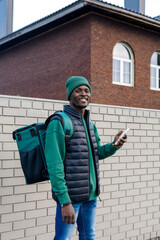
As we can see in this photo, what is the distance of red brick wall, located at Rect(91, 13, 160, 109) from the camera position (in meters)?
12.5

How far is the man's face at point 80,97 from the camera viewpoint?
269 cm

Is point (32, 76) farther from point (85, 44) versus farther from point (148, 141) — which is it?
point (148, 141)

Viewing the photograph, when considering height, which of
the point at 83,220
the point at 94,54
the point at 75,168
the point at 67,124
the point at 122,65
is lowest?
the point at 83,220

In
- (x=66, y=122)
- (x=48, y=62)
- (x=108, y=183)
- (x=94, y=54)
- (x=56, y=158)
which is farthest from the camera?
(x=48, y=62)

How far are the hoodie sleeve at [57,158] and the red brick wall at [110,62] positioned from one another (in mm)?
9828

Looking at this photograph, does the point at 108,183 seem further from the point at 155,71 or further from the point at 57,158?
the point at 155,71

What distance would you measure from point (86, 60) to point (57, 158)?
1047 cm

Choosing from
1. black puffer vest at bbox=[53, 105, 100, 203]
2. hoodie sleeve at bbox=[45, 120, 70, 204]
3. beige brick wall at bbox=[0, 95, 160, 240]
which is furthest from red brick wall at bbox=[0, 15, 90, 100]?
hoodie sleeve at bbox=[45, 120, 70, 204]

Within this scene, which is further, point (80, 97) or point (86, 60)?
point (86, 60)

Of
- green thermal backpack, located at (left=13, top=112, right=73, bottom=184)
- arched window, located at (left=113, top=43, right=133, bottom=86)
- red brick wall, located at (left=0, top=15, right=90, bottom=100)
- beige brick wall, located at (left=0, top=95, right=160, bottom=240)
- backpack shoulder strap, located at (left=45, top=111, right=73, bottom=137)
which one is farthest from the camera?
arched window, located at (left=113, top=43, right=133, bottom=86)

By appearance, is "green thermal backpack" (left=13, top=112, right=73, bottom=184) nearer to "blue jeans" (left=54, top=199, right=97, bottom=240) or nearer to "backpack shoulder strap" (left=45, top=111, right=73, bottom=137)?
"backpack shoulder strap" (left=45, top=111, right=73, bottom=137)

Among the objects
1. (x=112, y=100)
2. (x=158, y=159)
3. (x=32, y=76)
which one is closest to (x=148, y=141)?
(x=158, y=159)

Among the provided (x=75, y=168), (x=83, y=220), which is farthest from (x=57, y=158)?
(x=83, y=220)

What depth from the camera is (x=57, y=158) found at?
93.9 inches
